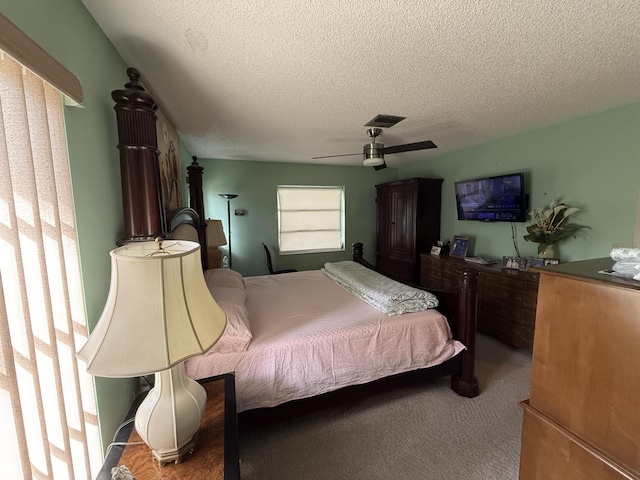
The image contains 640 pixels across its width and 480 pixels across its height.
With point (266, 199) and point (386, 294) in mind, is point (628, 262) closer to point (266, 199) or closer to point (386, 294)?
point (386, 294)

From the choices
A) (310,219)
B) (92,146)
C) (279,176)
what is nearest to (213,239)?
(279,176)

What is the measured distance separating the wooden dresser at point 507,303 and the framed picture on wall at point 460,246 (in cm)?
38

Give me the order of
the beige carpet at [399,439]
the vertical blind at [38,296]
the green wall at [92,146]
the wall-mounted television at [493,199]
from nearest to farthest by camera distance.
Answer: the vertical blind at [38,296]
the green wall at [92,146]
the beige carpet at [399,439]
the wall-mounted television at [493,199]

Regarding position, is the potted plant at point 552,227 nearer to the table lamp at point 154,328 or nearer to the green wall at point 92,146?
the table lamp at point 154,328

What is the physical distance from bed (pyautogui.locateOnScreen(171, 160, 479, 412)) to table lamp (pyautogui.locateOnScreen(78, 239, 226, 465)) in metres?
0.68

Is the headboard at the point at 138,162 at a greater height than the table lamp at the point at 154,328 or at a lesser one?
greater

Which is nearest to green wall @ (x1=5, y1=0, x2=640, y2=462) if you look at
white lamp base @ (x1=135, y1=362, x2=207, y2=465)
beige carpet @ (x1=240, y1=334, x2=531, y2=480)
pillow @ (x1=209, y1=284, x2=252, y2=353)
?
white lamp base @ (x1=135, y1=362, x2=207, y2=465)

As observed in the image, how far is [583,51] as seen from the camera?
146cm

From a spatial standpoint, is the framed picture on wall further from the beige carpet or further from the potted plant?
the beige carpet

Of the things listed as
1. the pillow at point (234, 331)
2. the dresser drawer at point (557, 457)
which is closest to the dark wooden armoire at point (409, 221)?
the pillow at point (234, 331)

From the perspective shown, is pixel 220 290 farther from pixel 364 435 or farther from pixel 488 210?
pixel 488 210

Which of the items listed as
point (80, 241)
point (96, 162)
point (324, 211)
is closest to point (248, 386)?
point (80, 241)

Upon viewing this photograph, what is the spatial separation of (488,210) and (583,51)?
2108mm

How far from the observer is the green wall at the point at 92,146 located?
907 mm
